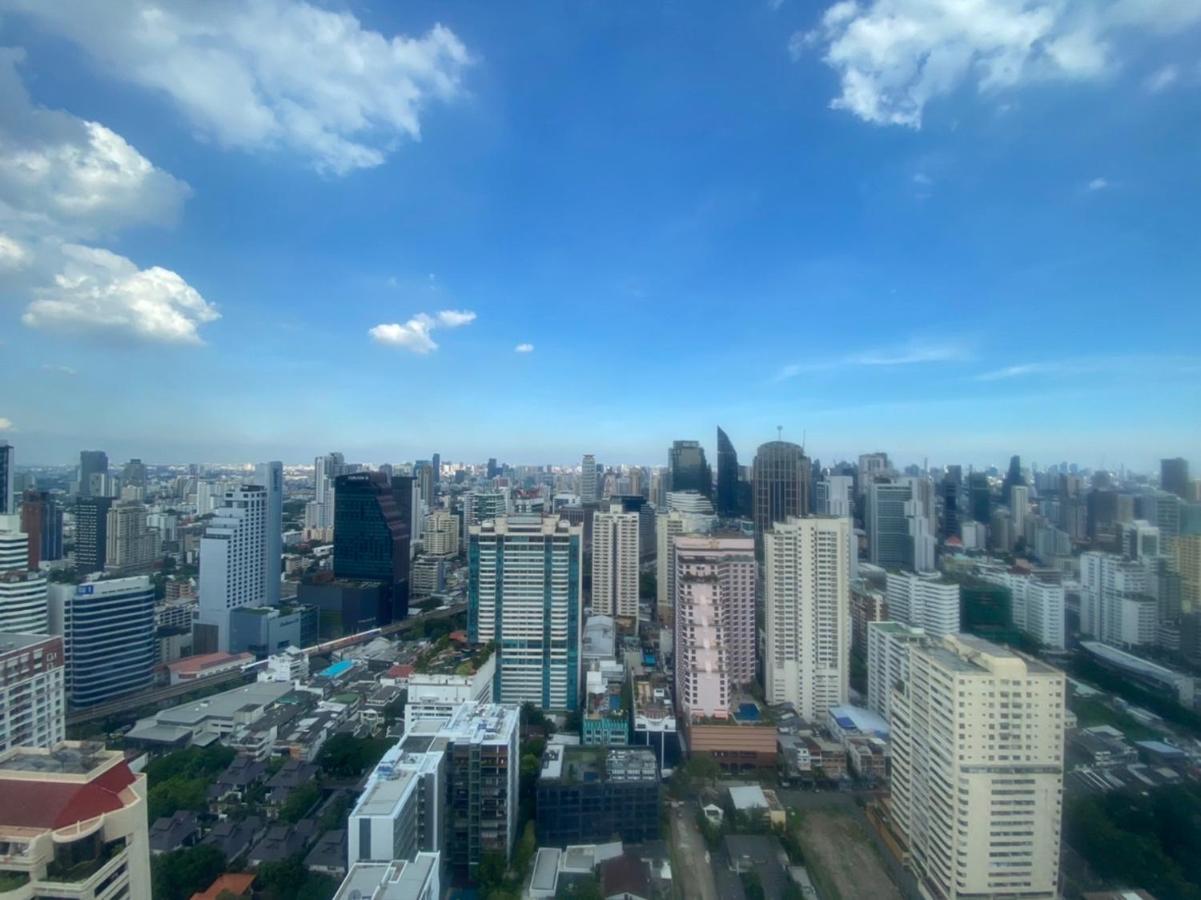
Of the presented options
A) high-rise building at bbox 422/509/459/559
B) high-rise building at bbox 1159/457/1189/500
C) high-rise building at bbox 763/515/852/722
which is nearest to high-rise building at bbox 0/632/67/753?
high-rise building at bbox 763/515/852/722

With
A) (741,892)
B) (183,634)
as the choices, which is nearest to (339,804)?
(741,892)

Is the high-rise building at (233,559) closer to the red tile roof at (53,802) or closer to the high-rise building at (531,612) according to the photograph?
the high-rise building at (531,612)

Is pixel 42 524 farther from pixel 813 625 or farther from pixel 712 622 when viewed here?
pixel 813 625

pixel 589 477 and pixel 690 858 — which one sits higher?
pixel 589 477

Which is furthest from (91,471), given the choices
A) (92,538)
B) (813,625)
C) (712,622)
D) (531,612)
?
(813,625)

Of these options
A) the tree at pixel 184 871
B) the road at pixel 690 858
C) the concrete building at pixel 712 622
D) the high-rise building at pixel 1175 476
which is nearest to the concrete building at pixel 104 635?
the tree at pixel 184 871

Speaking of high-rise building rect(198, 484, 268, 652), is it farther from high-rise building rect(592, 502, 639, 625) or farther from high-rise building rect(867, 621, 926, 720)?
high-rise building rect(867, 621, 926, 720)
